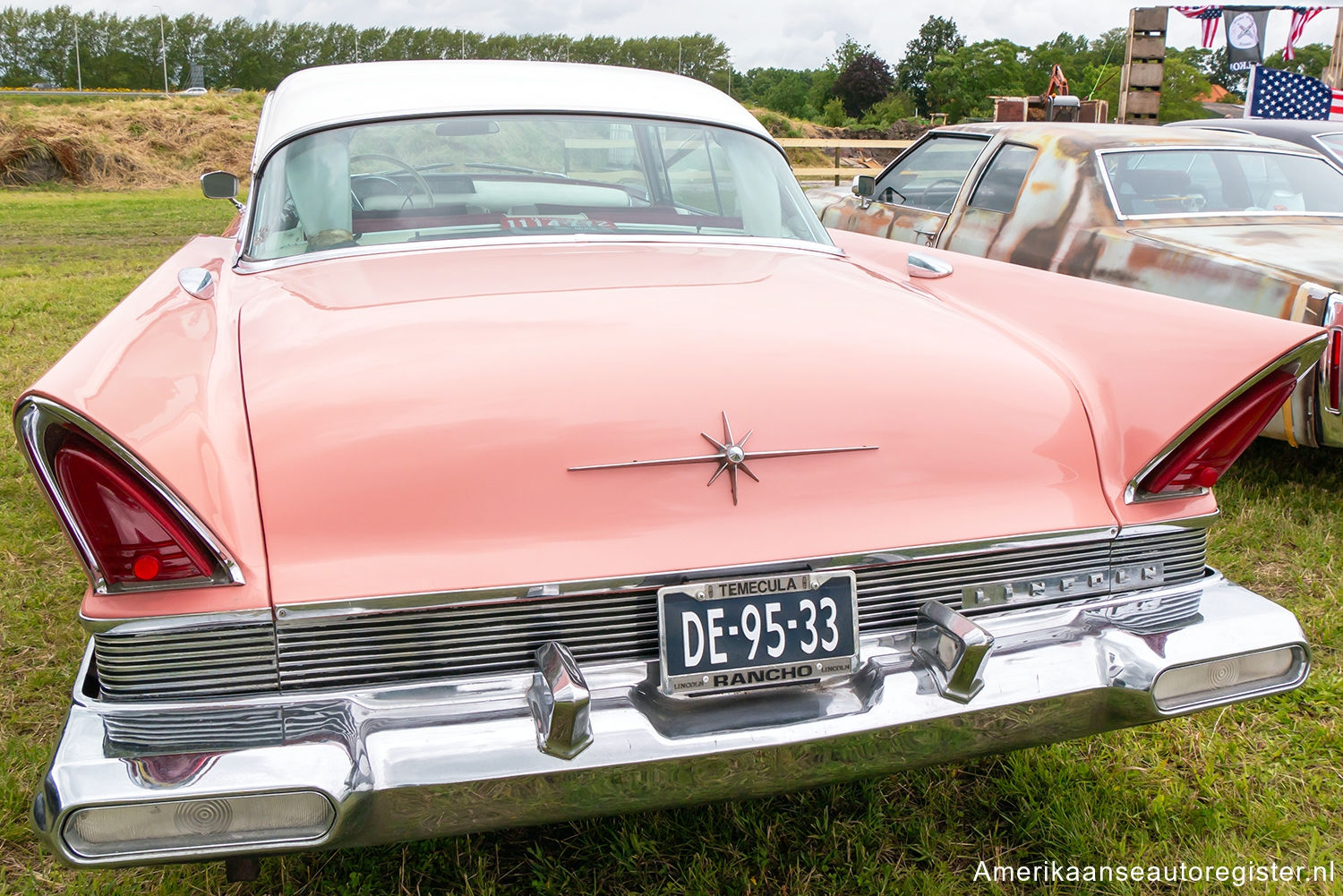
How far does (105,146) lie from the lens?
2036cm

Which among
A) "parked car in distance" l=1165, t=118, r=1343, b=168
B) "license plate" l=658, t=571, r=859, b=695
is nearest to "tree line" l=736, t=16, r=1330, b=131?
"parked car in distance" l=1165, t=118, r=1343, b=168

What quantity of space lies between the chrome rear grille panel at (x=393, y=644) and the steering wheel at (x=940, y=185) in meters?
4.36

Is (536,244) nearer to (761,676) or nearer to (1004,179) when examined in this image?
(761,676)

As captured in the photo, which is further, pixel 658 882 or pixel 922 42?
pixel 922 42

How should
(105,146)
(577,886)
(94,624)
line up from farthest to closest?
(105,146) → (577,886) → (94,624)

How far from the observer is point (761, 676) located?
62.0 inches

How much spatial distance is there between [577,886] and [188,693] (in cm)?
88

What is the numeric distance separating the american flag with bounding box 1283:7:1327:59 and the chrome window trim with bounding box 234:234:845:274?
16.5 m

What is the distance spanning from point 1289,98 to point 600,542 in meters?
14.5

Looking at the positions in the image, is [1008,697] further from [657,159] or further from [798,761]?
[657,159]

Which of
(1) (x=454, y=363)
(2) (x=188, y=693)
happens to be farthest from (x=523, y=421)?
(2) (x=188, y=693)

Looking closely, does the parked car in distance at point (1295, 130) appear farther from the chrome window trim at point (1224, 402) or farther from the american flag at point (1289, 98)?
the chrome window trim at point (1224, 402)

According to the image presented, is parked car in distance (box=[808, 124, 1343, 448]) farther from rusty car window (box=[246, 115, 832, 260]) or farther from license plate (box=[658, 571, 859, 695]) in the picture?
license plate (box=[658, 571, 859, 695])

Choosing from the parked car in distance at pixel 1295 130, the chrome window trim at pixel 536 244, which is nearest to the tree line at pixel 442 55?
the parked car in distance at pixel 1295 130
